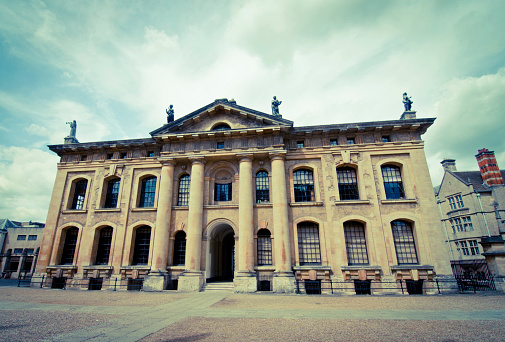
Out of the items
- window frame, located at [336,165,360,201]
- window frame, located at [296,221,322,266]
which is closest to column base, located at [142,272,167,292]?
window frame, located at [296,221,322,266]

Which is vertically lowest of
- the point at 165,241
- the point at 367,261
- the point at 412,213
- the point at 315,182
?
the point at 367,261

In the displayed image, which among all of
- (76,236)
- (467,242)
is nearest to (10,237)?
(76,236)

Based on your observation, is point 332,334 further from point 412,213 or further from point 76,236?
point 76,236

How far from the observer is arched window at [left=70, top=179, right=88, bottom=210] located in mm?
24047

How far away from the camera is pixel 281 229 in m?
18.4

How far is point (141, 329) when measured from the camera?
716 centimetres

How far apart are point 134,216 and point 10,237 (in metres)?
41.4

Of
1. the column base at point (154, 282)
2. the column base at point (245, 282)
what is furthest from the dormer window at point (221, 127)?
the column base at point (154, 282)

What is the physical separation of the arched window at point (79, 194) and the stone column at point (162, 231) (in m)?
8.89

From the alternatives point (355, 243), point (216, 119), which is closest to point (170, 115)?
point (216, 119)

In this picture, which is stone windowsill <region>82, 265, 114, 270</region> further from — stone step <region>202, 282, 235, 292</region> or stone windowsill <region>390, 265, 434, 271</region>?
stone windowsill <region>390, 265, 434, 271</region>

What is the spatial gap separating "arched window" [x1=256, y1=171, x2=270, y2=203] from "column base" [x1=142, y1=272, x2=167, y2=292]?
352 inches

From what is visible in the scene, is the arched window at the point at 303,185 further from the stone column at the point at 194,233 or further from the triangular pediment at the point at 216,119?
the stone column at the point at 194,233

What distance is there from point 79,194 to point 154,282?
12.5 m
